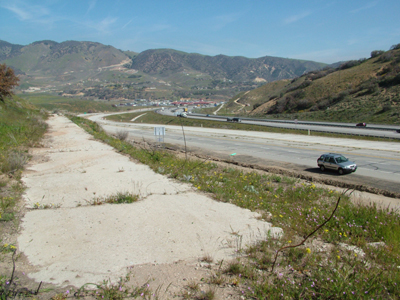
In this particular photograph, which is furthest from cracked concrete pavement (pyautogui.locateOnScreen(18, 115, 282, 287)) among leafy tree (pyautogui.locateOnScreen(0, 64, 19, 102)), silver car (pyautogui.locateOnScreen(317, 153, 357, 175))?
leafy tree (pyautogui.locateOnScreen(0, 64, 19, 102))

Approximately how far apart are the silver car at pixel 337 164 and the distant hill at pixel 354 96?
3342 cm

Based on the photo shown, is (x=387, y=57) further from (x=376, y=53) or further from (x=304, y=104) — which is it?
(x=304, y=104)

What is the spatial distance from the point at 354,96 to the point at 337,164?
164ft

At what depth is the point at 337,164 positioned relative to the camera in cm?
1452

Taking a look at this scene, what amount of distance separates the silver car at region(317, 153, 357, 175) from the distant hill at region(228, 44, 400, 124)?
33.4 meters

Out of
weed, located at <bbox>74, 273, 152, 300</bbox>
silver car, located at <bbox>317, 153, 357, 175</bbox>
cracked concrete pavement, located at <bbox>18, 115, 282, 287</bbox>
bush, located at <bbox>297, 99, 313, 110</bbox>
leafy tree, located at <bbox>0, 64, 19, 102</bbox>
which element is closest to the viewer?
→ weed, located at <bbox>74, 273, 152, 300</bbox>

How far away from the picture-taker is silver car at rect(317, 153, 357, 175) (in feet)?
47.0

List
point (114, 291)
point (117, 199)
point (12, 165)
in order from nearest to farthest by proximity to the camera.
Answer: point (114, 291), point (117, 199), point (12, 165)

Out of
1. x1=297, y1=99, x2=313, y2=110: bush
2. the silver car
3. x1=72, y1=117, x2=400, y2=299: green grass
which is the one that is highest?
x1=297, y1=99, x2=313, y2=110: bush

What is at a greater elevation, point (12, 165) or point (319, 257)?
point (12, 165)

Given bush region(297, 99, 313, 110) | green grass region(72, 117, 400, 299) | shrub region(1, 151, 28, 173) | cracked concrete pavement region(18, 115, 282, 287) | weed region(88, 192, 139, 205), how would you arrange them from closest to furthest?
green grass region(72, 117, 400, 299) → cracked concrete pavement region(18, 115, 282, 287) → weed region(88, 192, 139, 205) → shrub region(1, 151, 28, 173) → bush region(297, 99, 313, 110)

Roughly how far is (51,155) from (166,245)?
1340 centimetres

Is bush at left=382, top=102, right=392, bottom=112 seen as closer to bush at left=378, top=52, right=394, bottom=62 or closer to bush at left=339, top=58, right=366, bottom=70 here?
bush at left=378, top=52, right=394, bottom=62

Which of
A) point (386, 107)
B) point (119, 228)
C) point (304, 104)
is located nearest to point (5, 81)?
point (119, 228)
